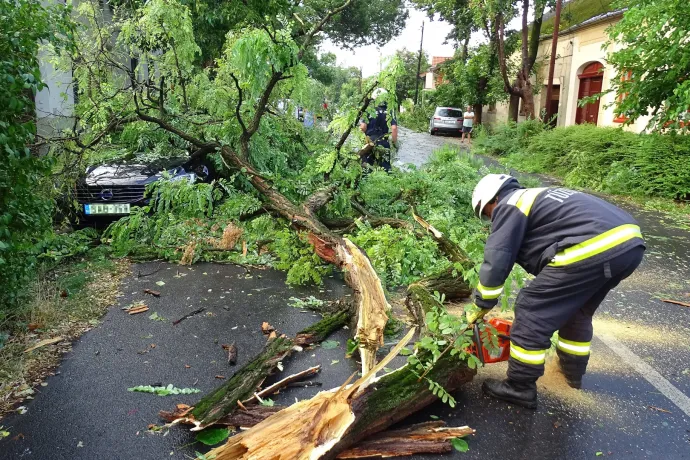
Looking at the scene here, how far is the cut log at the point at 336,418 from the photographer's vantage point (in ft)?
7.92

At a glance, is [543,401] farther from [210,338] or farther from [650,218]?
[650,218]

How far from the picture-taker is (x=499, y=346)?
131 inches

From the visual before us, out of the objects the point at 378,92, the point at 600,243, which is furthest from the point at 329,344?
the point at 378,92

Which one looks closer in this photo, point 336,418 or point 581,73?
point 336,418

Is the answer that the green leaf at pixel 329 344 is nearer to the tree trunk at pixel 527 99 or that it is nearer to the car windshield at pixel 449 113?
the tree trunk at pixel 527 99

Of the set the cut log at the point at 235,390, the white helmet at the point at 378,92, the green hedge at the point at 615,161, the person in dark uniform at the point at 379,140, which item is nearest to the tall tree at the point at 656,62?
the green hedge at the point at 615,161

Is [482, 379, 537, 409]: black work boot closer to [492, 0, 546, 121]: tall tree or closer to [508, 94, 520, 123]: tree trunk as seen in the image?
[492, 0, 546, 121]: tall tree

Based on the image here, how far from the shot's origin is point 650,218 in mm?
9234

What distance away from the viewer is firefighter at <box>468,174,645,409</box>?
292 centimetres

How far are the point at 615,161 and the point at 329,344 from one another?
1099 centimetres

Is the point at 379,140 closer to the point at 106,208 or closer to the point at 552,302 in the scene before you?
the point at 106,208

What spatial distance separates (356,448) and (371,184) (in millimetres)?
4953

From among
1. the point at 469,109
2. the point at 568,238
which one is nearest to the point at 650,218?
the point at 568,238

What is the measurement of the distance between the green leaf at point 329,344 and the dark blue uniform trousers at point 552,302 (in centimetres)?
134
